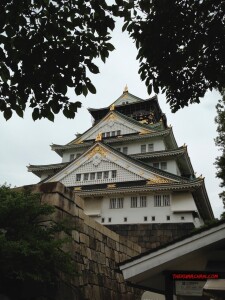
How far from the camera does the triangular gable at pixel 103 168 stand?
23.8 m

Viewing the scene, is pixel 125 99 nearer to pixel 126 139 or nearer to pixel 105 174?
pixel 126 139

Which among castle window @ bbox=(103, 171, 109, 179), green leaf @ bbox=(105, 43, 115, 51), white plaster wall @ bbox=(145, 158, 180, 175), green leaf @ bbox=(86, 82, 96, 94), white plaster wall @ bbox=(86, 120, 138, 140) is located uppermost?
white plaster wall @ bbox=(86, 120, 138, 140)

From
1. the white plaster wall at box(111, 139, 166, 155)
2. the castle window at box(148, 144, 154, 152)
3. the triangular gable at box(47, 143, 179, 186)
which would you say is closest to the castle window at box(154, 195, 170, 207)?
the triangular gable at box(47, 143, 179, 186)

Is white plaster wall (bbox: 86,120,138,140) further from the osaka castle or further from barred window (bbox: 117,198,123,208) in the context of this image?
barred window (bbox: 117,198,123,208)

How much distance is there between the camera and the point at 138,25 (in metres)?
4.86

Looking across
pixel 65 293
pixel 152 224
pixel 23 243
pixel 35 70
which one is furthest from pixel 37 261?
pixel 152 224

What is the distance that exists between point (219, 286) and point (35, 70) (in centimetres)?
404

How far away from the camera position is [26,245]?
6.36 metres

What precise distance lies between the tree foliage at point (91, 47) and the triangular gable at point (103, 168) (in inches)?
721

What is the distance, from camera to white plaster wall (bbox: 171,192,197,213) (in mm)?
21703

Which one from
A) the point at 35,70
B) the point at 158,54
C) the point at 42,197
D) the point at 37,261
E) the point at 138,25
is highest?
the point at 138,25

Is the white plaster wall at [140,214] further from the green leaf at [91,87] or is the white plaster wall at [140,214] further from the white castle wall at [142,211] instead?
the green leaf at [91,87]

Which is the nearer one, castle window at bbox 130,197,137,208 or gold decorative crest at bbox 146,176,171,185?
gold decorative crest at bbox 146,176,171,185

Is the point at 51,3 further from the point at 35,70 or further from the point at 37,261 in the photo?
the point at 37,261
